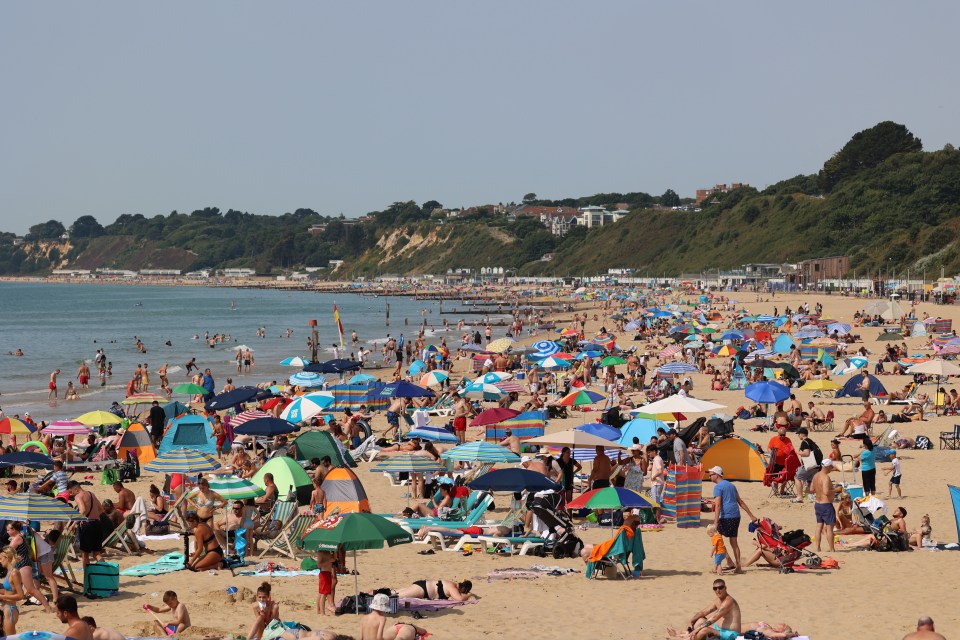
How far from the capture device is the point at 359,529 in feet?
27.9

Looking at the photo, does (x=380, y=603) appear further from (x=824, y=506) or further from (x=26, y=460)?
(x=26, y=460)

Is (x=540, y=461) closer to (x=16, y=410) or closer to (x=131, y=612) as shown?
(x=131, y=612)

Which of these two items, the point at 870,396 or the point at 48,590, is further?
the point at 870,396

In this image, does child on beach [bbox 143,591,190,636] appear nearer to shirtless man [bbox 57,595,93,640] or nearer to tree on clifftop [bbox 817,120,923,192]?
shirtless man [bbox 57,595,93,640]

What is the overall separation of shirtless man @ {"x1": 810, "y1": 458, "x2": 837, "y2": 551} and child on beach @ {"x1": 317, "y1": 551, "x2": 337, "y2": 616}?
499cm

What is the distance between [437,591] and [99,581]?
2.97 m

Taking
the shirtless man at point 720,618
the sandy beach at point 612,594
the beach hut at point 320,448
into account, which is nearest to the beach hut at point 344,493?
the sandy beach at point 612,594

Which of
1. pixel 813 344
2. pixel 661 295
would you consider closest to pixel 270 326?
pixel 661 295

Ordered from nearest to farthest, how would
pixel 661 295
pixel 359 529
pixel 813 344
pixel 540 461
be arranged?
pixel 359 529, pixel 540 461, pixel 813 344, pixel 661 295

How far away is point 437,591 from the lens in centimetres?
904

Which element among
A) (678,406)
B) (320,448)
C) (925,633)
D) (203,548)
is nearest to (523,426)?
(678,406)

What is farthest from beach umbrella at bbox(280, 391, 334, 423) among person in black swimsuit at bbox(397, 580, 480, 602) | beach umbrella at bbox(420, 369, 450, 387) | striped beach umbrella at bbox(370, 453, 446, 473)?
person in black swimsuit at bbox(397, 580, 480, 602)

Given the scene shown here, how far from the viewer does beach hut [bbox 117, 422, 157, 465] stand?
53.2ft

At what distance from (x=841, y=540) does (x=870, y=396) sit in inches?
429
